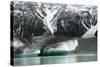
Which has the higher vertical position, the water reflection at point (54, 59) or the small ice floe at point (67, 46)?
the small ice floe at point (67, 46)

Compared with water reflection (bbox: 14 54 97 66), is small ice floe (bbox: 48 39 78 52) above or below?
above

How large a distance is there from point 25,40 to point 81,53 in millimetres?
792

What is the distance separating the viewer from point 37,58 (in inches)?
107

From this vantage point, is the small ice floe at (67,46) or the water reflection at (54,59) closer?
the water reflection at (54,59)

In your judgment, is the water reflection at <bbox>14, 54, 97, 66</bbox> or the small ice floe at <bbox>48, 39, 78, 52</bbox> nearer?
the water reflection at <bbox>14, 54, 97, 66</bbox>

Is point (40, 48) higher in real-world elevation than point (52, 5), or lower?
lower

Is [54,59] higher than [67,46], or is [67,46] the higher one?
[67,46]

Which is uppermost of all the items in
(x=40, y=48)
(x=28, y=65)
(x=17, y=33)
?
(x=17, y=33)
